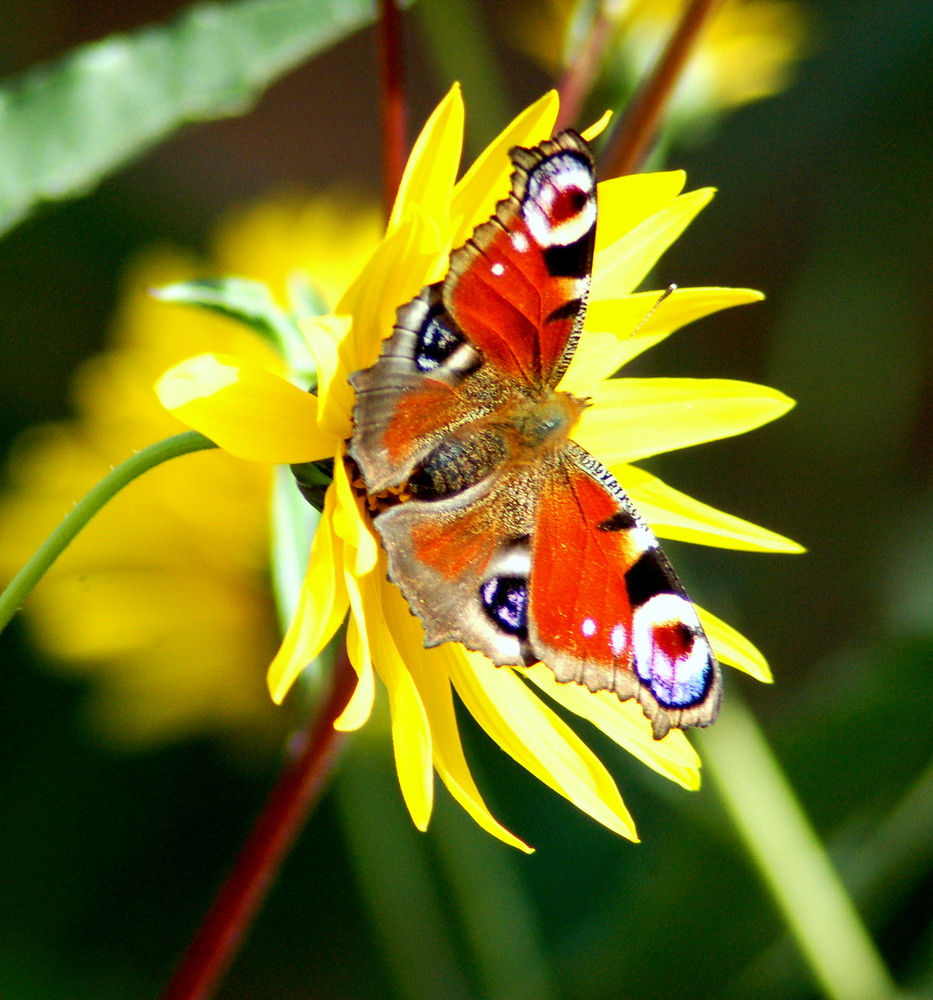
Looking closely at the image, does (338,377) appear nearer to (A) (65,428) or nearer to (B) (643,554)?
(B) (643,554)

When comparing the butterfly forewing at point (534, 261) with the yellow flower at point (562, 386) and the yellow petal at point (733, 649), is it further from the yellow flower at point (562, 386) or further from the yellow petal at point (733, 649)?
the yellow petal at point (733, 649)

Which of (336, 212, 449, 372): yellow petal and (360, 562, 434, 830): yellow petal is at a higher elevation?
(336, 212, 449, 372): yellow petal

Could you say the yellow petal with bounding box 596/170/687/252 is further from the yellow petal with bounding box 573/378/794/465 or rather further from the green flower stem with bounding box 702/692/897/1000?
the green flower stem with bounding box 702/692/897/1000

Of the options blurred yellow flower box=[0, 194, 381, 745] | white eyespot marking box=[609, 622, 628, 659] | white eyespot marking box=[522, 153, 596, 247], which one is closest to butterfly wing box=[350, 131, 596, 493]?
white eyespot marking box=[522, 153, 596, 247]

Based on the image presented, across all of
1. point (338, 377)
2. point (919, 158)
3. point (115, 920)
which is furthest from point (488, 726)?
point (919, 158)

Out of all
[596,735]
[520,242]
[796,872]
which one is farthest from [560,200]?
[596,735]

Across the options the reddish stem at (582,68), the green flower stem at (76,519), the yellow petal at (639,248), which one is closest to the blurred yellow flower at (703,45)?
the reddish stem at (582,68)
